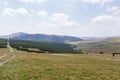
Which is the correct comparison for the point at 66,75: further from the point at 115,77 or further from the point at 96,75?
the point at 115,77

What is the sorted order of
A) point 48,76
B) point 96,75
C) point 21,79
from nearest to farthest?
point 21,79
point 48,76
point 96,75

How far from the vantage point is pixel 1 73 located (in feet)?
125

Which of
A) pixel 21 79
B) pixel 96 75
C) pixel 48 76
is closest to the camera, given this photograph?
pixel 21 79

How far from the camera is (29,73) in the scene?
38375 mm

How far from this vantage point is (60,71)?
135ft

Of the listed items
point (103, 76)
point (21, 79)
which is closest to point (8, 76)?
point (21, 79)

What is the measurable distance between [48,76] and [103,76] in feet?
30.2

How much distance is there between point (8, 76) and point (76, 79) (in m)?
10.5

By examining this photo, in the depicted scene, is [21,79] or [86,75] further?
[86,75]

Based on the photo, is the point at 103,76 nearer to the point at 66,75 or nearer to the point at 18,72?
the point at 66,75

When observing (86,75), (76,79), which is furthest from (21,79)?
(86,75)

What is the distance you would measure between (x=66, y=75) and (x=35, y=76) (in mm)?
5202

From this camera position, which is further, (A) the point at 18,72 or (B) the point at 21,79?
(A) the point at 18,72

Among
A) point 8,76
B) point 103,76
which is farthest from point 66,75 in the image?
point 8,76
